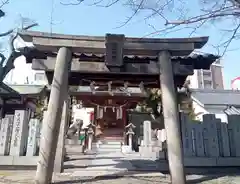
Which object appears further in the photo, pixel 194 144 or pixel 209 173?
pixel 194 144

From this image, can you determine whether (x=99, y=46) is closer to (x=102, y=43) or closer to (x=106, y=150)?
(x=102, y=43)

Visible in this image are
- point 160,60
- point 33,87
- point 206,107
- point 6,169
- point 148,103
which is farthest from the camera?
point 33,87

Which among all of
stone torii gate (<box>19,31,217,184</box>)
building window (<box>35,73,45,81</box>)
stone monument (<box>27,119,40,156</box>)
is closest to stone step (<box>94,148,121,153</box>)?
stone monument (<box>27,119,40,156</box>)

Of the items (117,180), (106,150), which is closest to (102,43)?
(117,180)

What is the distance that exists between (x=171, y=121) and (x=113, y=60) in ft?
6.53

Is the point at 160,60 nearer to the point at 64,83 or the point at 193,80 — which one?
the point at 64,83

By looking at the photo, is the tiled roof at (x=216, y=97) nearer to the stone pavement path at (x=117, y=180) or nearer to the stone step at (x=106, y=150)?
the stone step at (x=106, y=150)

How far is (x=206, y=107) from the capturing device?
73.0ft

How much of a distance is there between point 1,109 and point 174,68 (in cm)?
1516

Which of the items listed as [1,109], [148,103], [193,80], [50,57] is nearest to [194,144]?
[50,57]

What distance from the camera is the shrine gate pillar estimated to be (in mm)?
4898

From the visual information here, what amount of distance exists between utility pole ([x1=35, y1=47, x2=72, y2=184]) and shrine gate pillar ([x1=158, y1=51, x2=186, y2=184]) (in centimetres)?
232

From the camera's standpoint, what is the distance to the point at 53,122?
16.7 feet

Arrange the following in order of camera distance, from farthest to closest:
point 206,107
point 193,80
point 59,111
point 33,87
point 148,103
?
point 193,80 < point 33,87 < point 206,107 < point 148,103 < point 59,111
